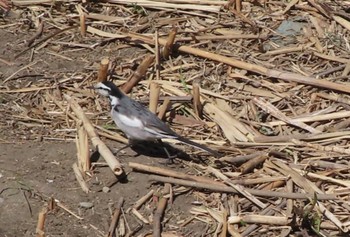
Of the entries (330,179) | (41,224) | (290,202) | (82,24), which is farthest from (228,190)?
(82,24)

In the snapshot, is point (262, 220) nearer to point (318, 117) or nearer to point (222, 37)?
point (318, 117)

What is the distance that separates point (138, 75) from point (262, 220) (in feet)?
7.73

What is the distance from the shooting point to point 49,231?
6.67 meters

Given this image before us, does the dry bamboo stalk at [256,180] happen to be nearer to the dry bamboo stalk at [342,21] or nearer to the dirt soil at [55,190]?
the dirt soil at [55,190]

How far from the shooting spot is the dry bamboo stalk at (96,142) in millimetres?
7102

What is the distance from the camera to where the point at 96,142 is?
7.47m

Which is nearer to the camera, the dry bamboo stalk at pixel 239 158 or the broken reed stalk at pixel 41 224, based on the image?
the broken reed stalk at pixel 41 224

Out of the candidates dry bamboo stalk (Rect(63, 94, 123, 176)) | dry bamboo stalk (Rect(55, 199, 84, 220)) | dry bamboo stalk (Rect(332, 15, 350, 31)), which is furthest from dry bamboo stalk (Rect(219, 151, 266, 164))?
dry bamboo stalk (Rect(332, 15, 350, 31))

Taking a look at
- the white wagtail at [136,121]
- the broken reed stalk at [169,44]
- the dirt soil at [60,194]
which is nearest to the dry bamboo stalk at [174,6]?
the broken reed stalk at [169,44]

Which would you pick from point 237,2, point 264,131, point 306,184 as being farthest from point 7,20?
point 306,184

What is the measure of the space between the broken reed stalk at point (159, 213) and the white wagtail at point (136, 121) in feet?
1.55

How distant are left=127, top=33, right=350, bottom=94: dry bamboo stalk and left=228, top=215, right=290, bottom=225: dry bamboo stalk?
76.0 inches

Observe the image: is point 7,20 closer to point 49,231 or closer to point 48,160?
point 48,160

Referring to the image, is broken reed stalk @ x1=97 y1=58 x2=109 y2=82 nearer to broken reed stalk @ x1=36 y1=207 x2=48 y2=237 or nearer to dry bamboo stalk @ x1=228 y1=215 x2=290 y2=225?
dry bamboo stalk @ x1=228 y1=215 x2=290 y2=225
